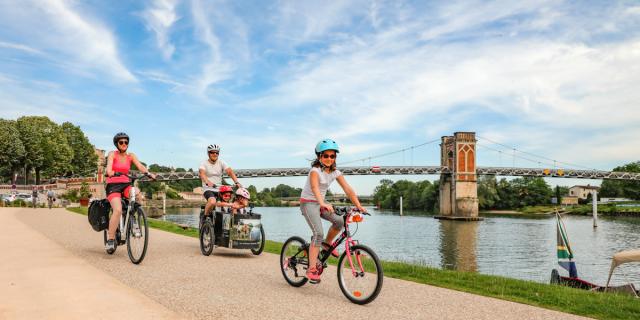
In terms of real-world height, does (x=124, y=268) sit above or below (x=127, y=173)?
below

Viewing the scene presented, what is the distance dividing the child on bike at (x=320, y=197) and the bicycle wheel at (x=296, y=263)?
288mm

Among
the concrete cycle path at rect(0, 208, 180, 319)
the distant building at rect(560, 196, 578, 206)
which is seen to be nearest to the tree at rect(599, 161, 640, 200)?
the distant building at rect(560, 196, 578, 206)

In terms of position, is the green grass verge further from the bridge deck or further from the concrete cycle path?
the bridge deck

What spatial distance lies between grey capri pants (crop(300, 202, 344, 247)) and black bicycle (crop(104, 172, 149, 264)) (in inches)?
115

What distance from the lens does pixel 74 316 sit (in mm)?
4527

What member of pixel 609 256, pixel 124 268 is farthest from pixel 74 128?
pixel 124 268

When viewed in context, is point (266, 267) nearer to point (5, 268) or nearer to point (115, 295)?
point (115, 295)

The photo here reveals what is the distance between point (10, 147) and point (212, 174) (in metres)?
73.9

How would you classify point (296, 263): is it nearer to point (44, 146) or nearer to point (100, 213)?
point (100, 213)

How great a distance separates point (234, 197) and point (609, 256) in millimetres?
24418

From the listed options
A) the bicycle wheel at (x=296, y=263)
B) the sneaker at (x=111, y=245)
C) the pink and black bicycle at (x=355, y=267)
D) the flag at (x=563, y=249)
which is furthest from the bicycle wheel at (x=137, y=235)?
the flag at (x=563, y=249)

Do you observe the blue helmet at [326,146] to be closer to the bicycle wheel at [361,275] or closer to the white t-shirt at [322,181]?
the white t-shirt at [322,181]

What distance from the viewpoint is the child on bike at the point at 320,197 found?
583 cm

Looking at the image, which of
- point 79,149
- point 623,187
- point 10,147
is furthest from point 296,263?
point 623,187
